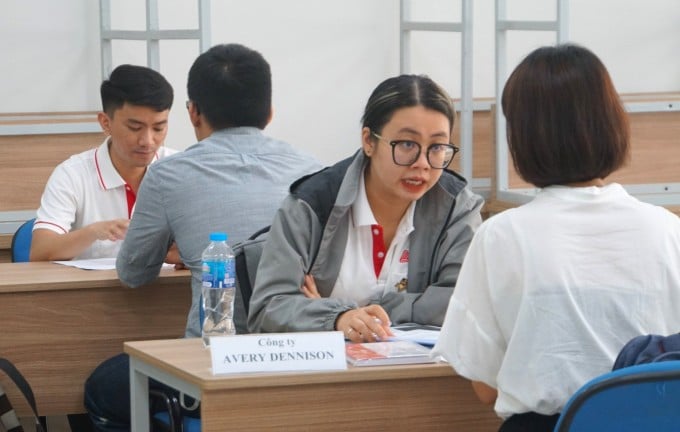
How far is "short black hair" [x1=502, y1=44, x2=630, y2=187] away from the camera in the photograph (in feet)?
5.89

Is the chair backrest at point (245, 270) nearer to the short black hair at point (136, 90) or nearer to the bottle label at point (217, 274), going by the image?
the bottle label at point (217, 274)

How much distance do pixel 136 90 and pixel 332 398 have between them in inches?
67.8

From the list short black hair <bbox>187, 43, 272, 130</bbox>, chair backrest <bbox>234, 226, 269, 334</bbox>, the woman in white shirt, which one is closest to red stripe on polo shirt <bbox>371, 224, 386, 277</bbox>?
chair backrest <bbox>234, 226, 269, 334</bbox>

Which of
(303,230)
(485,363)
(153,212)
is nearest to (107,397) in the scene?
(153,212)

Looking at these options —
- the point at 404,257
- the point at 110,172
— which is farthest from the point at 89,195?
the point at 404,257

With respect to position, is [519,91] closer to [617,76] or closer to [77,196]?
[77,196]

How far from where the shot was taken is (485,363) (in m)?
1.84

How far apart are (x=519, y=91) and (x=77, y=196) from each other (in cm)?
211

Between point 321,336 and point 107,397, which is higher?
point 321,336

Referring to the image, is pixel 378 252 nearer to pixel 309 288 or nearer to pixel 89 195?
pixel 309 288

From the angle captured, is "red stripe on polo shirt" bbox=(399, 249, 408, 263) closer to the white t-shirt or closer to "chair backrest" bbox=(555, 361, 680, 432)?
the white t-shirt

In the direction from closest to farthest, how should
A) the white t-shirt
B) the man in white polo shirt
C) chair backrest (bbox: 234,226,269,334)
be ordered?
the white t-shirt < chair backrest (bbox: 234,226,269,334) < the man in white polo shirt

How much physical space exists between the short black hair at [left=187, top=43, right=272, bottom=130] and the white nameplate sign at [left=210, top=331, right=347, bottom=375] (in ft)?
3.38

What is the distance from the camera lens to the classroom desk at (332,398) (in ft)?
6.69
